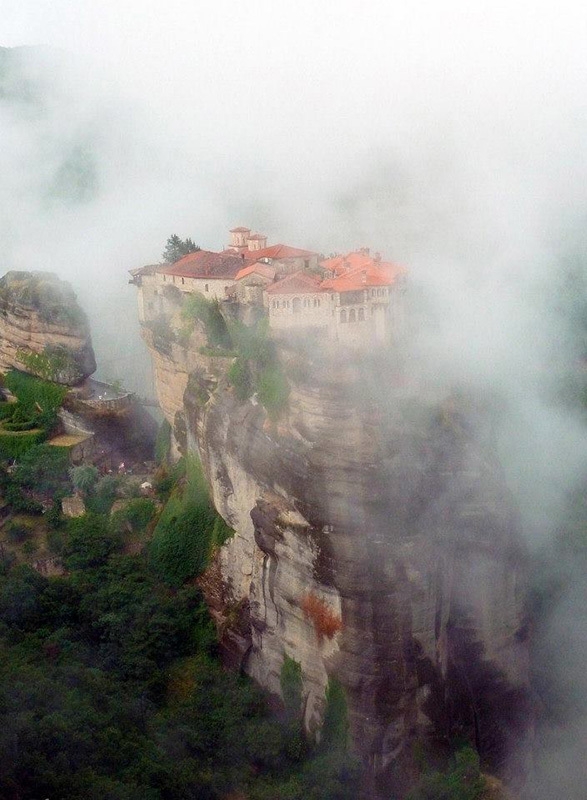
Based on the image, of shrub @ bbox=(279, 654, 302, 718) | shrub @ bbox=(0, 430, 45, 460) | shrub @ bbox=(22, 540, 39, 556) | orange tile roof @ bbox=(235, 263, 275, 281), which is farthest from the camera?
shrub @ bbox=(0, 430, 45, 460)

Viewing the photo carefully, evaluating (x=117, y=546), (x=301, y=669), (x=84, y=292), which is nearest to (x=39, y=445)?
(x=117, y=546)

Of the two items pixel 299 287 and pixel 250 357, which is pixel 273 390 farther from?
pixel 299 287

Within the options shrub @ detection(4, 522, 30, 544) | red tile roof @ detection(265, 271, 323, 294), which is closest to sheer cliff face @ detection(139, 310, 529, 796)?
red tile roof @ detection(265, 271, 323, 294)

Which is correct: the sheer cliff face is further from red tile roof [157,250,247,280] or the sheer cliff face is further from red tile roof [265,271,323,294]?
red tile roof [157,250,247,280]

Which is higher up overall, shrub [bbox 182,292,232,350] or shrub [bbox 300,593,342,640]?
shrub [bbox 182,292,232,350]

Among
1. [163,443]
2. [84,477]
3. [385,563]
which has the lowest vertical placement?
[84,477]

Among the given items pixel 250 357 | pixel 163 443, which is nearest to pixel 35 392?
pixel 163 443
